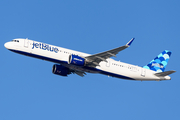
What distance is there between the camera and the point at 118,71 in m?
44.7

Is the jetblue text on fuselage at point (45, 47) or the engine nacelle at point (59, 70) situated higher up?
the jetblue text on fuselage at point (45, 47)

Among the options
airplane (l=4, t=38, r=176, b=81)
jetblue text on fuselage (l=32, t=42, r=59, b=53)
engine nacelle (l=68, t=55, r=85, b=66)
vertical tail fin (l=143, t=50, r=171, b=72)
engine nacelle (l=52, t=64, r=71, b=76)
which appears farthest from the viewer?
vertical tail fin (l=143, t=50, r=171, b=72)

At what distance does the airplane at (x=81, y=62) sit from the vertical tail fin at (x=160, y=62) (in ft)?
4.91

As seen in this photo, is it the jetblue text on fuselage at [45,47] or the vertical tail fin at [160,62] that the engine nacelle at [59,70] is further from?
the vertical tail fin at [160,62]

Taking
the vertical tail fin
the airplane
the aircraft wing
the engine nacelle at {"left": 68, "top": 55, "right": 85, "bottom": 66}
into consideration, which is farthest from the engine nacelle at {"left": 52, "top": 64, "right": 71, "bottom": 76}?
the vertical tail fin

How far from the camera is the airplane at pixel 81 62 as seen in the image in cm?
4094

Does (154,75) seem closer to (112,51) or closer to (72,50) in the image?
(112,51)

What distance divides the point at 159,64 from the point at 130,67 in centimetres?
761

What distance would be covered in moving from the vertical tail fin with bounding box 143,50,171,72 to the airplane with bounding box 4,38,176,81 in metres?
1.50

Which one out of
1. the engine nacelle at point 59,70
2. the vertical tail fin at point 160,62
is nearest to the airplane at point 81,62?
the engine nacelle at point 59,70

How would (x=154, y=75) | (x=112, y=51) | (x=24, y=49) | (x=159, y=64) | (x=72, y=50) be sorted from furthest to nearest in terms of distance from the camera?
(x=159, y=64)
(x=154, y=75)
(x=72, y=50)
(x=24, y=49)
(x=112, y=51)

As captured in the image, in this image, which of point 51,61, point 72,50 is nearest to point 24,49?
point 51,61

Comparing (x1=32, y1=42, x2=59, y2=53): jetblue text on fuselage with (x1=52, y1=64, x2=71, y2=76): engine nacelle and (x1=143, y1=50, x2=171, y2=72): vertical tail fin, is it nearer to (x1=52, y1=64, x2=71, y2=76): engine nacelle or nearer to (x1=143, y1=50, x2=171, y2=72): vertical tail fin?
(x1=52, y1=64, x2=71, y2=76): engine nacelle

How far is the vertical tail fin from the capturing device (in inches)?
1954
